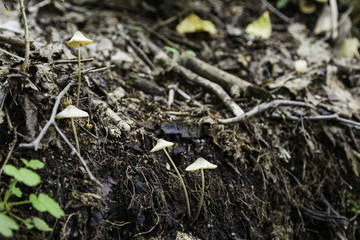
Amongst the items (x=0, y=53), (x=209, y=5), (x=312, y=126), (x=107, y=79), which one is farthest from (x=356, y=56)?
(x=0, y=53)

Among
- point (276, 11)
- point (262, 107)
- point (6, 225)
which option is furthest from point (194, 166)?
point (276, 11)

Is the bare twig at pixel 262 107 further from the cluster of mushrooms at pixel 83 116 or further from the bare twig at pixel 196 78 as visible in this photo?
the cluster of mushrooms at pixel 83 116

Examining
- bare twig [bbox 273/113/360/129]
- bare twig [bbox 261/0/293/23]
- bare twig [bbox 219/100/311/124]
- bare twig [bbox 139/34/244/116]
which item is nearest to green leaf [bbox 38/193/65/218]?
bare twig [bbox 219/100/311/124]

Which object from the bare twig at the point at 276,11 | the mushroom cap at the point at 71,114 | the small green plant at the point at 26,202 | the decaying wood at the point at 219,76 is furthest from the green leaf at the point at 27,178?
the bare twig at the point at 276,11

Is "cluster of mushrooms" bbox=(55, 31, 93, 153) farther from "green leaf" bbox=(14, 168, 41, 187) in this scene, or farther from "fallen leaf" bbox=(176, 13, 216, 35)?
"fallen leaf" bbox=(176, 13, 216, 35)

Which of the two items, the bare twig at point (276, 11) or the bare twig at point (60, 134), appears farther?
the bare twig at point (276, 11)

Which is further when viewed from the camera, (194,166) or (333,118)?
(333,118)

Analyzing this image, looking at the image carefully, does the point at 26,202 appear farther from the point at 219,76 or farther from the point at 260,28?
the point at 260,28
